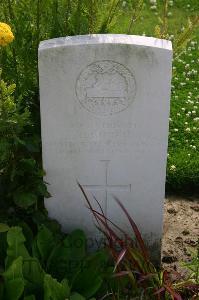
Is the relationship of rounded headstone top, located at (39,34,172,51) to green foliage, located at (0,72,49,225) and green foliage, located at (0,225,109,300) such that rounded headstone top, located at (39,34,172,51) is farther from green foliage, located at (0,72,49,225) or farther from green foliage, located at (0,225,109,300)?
green foliage, located at (0,225,109,300)

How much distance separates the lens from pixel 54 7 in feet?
12.9

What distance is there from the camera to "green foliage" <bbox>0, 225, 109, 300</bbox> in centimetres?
318

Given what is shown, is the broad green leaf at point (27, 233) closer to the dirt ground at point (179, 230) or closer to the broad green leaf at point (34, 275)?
the broad green leaf at point (34, 275)

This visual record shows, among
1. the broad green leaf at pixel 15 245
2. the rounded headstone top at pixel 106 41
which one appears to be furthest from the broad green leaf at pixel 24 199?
the rounded headstone top at pixel 106 41

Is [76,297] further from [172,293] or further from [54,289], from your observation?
[172,293]

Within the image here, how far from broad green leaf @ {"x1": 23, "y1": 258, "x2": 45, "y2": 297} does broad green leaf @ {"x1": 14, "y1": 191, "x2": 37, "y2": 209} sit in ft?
1.34

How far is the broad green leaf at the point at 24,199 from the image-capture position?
3621 mm

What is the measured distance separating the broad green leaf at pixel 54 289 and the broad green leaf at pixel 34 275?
0.17 m

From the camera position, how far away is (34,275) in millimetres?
3328

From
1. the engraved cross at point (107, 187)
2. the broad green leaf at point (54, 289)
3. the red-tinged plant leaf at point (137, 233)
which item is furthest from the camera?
the engraved cross at point (107, 187)

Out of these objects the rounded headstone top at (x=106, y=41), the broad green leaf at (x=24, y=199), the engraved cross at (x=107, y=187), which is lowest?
the broad green leaf at (x=24, y=199)

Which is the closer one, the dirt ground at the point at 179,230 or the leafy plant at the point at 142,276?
the leafy plant at the point at 142,276

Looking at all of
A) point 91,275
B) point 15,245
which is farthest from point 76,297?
point 15,245

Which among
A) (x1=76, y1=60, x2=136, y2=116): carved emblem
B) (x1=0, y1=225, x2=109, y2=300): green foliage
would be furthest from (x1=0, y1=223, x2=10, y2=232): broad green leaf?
(x1=76, y1=60, x2=136, y2=116): carved emblem
